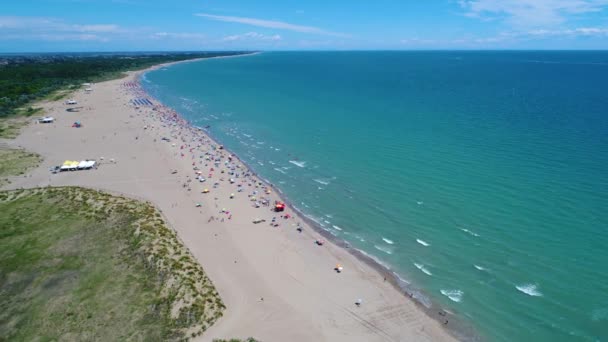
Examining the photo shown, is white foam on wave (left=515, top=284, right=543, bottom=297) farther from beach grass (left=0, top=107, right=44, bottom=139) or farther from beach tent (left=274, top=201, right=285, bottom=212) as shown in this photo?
beach grass (left=0, top=107, right=44, bottom=139)

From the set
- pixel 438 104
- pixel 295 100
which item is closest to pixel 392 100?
pixel 438 104

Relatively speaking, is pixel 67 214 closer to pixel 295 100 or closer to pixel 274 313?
pixel 274 313

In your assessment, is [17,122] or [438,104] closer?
[17,122]

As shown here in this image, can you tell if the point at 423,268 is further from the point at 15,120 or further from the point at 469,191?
the point at 15,120

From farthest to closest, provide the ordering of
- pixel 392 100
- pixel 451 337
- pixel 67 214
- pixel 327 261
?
1. pixel 392 100
2. pixel 67 214
3. pixel 327 261
4. pixel 451 337

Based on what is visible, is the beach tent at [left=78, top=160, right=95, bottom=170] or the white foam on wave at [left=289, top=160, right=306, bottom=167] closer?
the beach tent at [left=78, top=160, right=95, bottom=170]

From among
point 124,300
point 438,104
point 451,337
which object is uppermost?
point 438,104

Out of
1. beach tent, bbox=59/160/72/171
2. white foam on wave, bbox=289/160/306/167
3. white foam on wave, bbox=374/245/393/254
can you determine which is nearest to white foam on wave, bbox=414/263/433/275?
white foam on wave, bbox=374/245/393/254
